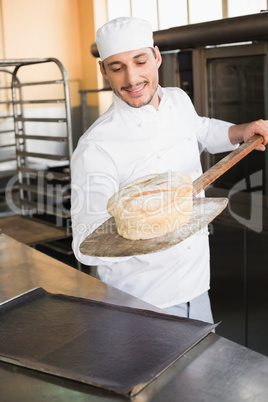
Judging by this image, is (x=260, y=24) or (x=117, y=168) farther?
(x=260, y=24)

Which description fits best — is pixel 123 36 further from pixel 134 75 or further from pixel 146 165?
pixel 146 165

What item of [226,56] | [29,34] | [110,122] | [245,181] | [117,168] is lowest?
[245,181]

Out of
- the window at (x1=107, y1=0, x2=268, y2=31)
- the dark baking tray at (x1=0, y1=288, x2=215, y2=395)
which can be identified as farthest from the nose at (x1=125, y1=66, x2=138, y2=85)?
the window at (x1=107, y1=0, x2=268, y2=31)

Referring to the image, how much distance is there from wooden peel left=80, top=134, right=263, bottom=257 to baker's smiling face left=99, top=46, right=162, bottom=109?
439 millimetres

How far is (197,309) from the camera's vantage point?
179 centimetres

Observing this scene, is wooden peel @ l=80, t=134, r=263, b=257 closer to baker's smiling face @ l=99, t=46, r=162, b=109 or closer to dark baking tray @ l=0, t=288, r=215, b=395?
dark baking tray @ l=0, t=288, r=215, b=395

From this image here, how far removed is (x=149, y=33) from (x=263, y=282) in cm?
122

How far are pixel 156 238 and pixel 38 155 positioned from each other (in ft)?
8.91

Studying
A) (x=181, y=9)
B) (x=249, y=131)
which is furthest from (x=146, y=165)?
(x=181, y=9)

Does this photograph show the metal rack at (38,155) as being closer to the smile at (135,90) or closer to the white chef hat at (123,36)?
the white chef hat at (123,36)

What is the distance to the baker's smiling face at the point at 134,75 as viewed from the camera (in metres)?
1.56

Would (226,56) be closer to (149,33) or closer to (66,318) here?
(149,33)

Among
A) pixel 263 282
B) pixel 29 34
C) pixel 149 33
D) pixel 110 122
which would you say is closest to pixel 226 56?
pixel 149 33

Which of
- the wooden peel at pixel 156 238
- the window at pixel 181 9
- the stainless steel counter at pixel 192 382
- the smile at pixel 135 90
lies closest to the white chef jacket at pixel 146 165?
the smile at pixel 135 90
